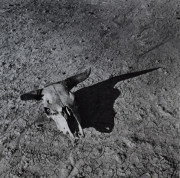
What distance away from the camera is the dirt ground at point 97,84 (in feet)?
13.3

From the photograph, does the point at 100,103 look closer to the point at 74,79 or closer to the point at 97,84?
the point at 97,84

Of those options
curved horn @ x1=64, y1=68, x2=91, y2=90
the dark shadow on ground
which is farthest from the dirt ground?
curved horn @ x1=64, y1=68, x2=91, y2=90

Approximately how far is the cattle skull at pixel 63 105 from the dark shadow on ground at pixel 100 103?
31 centimetres

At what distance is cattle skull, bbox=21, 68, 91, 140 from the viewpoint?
4130mm

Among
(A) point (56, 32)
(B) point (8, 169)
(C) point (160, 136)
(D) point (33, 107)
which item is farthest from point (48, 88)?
(A) point (56, 32)

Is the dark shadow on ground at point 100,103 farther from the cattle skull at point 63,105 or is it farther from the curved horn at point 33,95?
the curved horn at point 33,95

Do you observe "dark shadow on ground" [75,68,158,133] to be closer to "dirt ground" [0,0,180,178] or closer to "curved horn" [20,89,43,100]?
"dirt ground" [0,0,180,178]

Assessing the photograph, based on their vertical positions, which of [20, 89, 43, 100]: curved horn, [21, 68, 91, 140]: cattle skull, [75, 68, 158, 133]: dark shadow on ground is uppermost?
[20, 89, 43, 100]: curved horn

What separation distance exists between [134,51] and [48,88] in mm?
1937

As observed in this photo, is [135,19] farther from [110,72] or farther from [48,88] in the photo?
[48,88]

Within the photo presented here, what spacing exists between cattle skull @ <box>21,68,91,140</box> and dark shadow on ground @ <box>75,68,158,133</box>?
0.31 metres

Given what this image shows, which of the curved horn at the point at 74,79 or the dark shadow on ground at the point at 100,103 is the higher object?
the curved horn at the point at 74,79

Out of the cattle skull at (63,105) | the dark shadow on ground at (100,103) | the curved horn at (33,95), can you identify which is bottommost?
the dark shadow on ground at (100,103)

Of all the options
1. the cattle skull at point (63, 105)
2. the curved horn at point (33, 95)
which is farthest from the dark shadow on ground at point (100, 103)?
the curved horn at point (33, 95)
